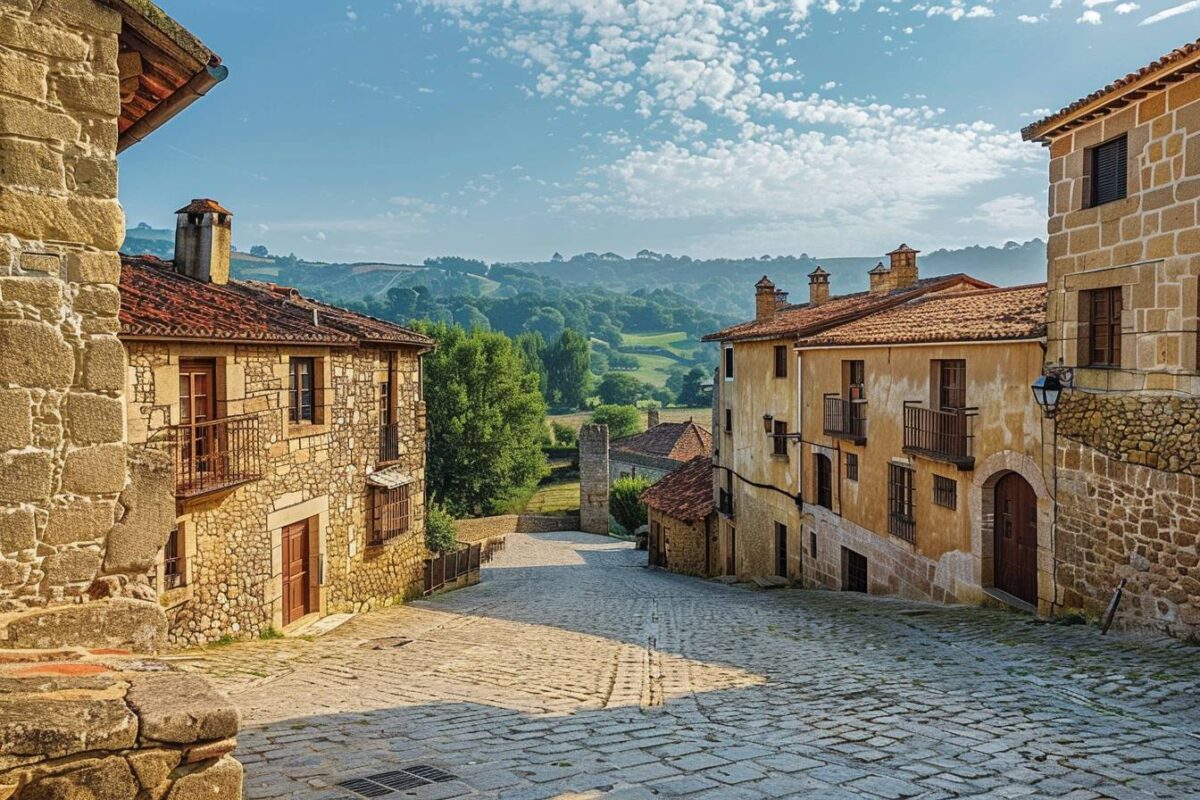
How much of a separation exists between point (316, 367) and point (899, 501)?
11.3 metres

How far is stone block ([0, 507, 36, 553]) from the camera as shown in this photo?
4.53 m

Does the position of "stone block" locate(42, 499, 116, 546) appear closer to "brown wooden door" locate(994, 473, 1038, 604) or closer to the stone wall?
the stone wall

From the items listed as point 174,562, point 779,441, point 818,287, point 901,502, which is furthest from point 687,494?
point 174,562

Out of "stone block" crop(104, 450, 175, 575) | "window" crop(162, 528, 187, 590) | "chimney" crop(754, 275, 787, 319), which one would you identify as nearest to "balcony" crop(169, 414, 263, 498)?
"window" crop(162, 528, 187, 590)

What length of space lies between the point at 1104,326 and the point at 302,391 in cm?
1220

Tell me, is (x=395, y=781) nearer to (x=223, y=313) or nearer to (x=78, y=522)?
(x=78, y=522)

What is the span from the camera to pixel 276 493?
44.9ft

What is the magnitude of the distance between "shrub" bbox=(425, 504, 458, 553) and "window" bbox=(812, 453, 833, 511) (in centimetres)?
1529

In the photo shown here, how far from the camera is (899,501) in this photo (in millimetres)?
17156

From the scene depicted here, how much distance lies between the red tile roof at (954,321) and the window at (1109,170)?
2121 mm

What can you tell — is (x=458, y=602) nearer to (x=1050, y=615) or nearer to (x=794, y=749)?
(x=1050, y=615)

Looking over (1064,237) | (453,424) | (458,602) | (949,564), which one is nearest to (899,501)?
(949,564)

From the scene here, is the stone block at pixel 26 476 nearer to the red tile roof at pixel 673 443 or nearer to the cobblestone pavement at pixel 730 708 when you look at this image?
the cobblestone pavement at pixel 730 708

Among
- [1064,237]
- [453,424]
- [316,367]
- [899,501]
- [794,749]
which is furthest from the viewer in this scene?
[453,424]
